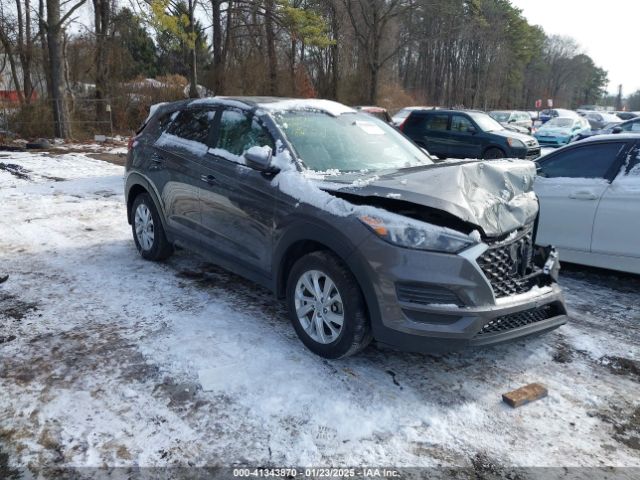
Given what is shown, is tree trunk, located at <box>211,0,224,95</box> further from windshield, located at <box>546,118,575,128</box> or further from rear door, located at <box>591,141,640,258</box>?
rear door, located at <box>591,141,640,258</box>

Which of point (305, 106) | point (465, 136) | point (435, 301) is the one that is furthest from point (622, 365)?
point (465, 136)

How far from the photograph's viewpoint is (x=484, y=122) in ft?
49.4

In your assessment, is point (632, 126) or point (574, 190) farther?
point (632, 126)

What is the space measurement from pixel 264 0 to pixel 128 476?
19981 millimetres

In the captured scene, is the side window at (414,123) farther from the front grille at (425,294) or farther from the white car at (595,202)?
the front grille at (425,294)

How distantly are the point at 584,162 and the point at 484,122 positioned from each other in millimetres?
9867

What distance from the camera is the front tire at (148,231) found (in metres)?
5.66

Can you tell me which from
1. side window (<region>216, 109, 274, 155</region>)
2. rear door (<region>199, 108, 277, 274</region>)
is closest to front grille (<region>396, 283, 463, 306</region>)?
rear door (<region>199, 108, 277, 274</region>)

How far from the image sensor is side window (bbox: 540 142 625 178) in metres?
5.45

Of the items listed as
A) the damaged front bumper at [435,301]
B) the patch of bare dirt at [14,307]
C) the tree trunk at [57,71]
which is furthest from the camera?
the tree trunk at [57,71]

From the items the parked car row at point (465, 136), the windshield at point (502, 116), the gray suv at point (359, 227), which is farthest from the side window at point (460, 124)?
the windshield at point (502, 116)

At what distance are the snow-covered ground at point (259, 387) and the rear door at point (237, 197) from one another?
560 mm

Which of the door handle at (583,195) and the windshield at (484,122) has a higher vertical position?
the windshield at (484,122)

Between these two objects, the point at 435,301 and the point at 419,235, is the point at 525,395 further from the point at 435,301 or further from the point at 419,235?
the point at 419,235
